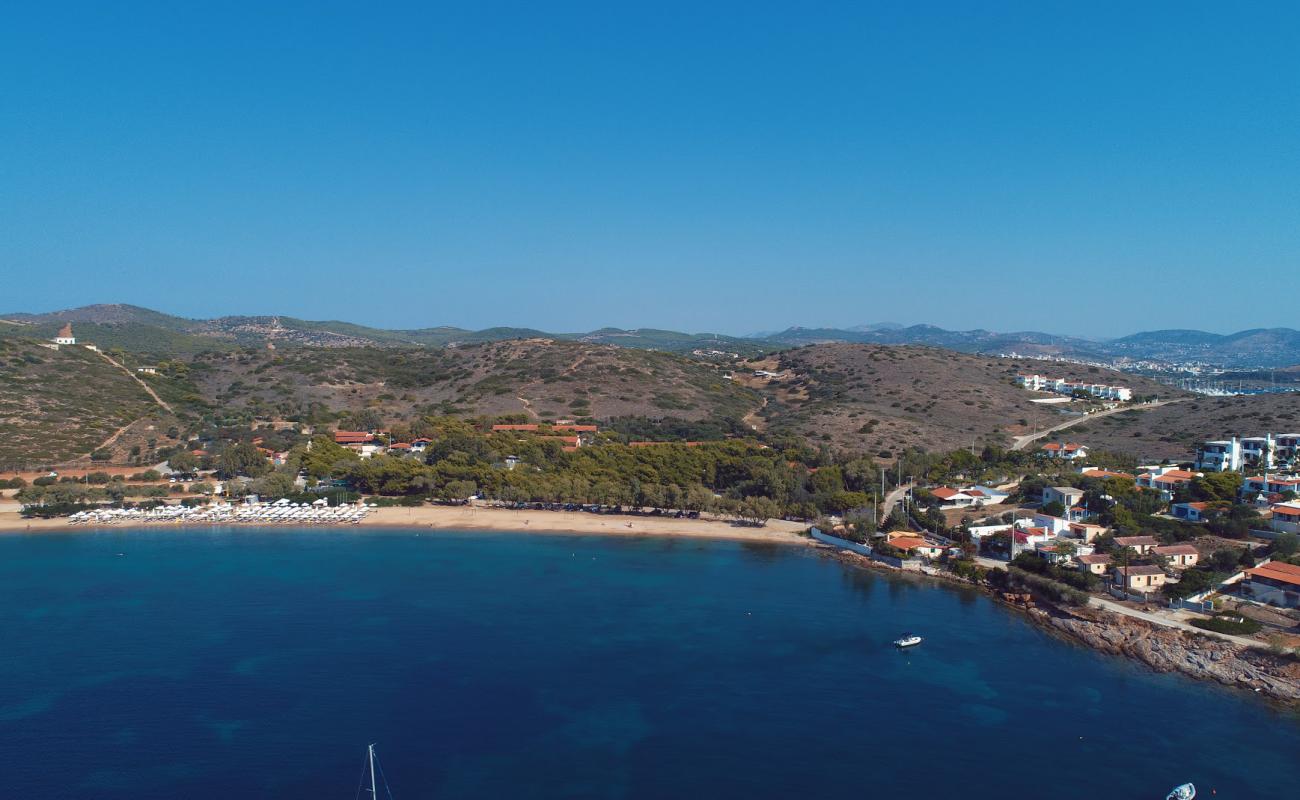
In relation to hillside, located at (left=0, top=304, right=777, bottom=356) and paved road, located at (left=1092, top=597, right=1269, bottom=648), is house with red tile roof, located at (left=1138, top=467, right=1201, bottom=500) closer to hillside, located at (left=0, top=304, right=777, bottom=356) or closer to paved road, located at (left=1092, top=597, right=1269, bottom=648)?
paved road, located at (left=1092, top=597, right=1269, bottom=648)

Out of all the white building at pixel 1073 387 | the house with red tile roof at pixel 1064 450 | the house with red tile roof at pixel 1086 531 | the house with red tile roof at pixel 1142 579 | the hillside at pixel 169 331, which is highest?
the hillside at pixel 169 331

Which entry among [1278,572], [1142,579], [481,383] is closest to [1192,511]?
[1278,572]

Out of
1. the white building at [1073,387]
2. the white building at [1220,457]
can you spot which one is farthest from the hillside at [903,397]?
the white building at [1220,457]

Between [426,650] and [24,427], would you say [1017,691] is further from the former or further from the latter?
[24,427]

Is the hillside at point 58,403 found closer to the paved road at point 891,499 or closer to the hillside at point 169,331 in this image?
the hillside at point 169,331

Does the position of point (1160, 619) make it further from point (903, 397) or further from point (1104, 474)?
point (903, 397)

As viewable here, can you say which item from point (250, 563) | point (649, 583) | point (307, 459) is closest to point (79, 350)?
point (307, 459)
